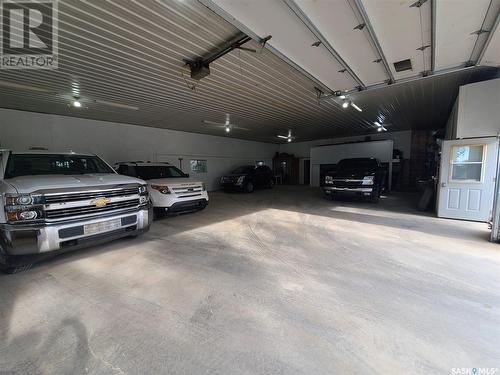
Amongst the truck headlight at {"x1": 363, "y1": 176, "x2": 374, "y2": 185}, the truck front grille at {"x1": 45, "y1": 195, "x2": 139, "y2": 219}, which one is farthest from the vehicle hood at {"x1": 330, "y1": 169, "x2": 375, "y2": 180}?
the truck front grille at {"x1": 45, "y1": 195, "x2": 139, "y2": 219}

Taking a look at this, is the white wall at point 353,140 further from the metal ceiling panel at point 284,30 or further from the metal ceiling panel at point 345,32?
the metal ceiling panel at point 284,30

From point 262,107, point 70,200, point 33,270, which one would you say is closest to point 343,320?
point 70,200

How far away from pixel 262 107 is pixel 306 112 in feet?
5.73

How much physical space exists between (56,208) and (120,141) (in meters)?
6.60

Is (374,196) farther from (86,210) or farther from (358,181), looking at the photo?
(86,210)

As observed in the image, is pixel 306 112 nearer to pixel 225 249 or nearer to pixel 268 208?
pixel 268 208

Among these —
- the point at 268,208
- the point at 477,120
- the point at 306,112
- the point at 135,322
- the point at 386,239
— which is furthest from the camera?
the point at 306,112

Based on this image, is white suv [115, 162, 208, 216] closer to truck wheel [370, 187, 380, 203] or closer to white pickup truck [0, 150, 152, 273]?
white pickup truck [0, 150, 152, 273]

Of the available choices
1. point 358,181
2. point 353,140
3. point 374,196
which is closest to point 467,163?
point 374,196

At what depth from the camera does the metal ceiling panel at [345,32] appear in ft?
7.98

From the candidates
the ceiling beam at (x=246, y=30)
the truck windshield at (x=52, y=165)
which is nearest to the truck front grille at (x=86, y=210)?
the truck windshield at (x=52, y=165)

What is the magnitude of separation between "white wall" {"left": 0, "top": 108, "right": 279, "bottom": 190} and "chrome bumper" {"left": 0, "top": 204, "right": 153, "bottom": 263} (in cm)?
458

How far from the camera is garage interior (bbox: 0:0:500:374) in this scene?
4.82 ft

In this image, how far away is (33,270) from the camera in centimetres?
261
